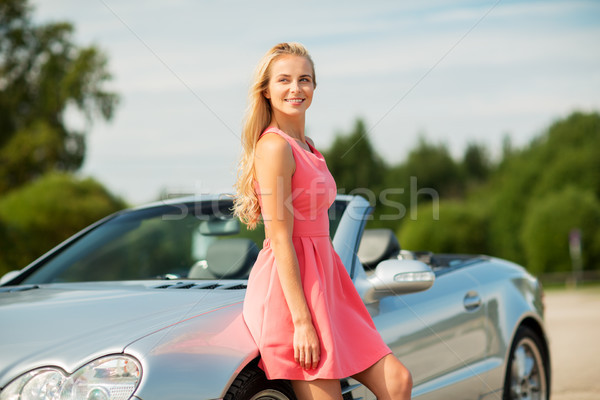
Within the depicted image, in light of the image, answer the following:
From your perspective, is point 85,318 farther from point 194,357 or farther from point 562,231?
point 562,231

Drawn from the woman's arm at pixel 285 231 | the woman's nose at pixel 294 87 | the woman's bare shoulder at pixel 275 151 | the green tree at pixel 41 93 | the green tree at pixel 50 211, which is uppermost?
the green tree at pixel 41 93

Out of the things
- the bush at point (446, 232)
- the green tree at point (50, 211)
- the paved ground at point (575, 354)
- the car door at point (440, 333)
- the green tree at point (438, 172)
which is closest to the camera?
the car door at point (440, 333)

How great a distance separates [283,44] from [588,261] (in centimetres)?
3918

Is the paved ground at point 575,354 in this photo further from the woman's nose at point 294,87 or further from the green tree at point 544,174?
the green tree at point 544,174

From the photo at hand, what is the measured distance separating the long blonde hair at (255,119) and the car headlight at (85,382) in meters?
0.71

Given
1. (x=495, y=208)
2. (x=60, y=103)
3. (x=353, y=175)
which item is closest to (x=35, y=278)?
(x=60, y=103)

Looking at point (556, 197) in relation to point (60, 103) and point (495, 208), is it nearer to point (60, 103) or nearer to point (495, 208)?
point (495, 208)

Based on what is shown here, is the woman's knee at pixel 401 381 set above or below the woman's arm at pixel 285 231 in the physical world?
below

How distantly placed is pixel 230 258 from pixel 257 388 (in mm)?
1261

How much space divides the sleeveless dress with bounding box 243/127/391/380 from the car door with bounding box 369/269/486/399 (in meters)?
0.70

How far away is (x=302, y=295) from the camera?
253cm

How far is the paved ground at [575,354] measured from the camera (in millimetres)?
5945

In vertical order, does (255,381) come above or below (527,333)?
above

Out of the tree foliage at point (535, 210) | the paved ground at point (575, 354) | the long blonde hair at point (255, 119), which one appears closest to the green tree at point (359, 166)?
the tree foliage at point (535, 210)
